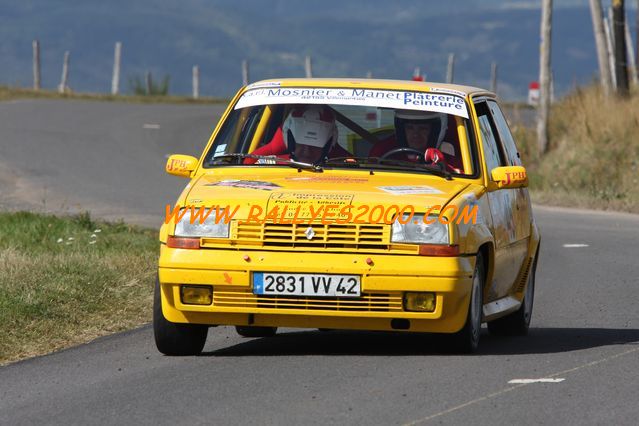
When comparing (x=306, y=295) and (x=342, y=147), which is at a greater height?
(x=342, y=147)

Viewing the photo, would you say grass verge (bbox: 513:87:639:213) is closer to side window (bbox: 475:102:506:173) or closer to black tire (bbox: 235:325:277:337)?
side window (bbox: 475:102:506:173)

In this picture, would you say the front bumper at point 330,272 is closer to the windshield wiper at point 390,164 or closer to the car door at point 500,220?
the car door at point 500,220

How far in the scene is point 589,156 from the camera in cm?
2811

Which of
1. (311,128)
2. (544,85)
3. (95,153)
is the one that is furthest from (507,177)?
(544,85)

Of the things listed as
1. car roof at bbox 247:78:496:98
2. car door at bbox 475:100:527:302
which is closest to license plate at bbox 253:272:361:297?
car door at bbox 475:100:527:302

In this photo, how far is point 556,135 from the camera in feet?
104

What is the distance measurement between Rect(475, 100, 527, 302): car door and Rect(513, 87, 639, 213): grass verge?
1378cm

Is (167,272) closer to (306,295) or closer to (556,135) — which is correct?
(306,295)

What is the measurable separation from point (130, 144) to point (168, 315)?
24651mm

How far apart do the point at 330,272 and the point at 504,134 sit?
290cm

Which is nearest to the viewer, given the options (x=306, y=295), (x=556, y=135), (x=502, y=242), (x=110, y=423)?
(x=110, y=423)

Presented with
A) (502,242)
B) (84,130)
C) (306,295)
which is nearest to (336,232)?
(306,295)

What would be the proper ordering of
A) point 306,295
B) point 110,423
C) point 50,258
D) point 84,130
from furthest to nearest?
point 84,130, point 50,258, point 306,295, point 110,423

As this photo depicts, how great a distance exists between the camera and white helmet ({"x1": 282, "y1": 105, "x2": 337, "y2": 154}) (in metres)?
10.1
